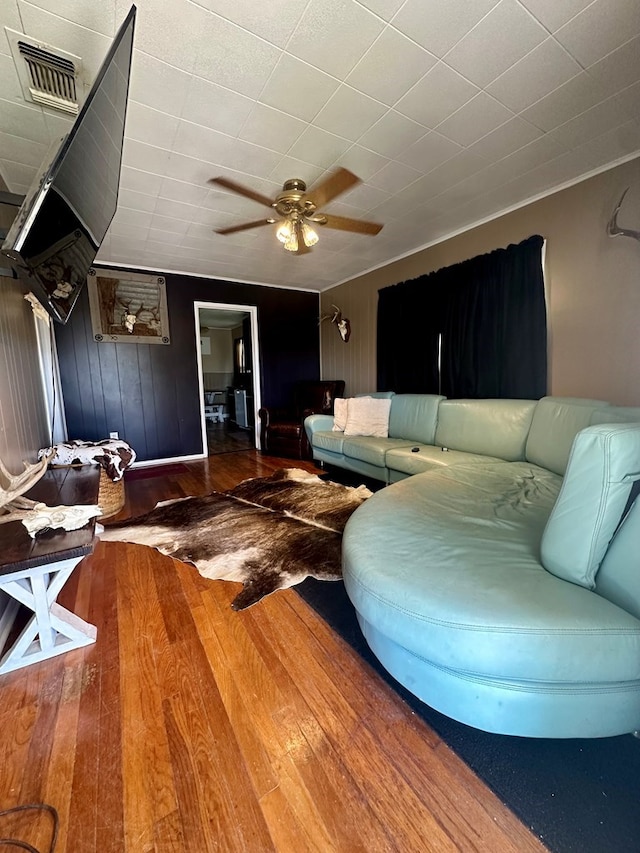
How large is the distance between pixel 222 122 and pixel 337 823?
2874 millimetres

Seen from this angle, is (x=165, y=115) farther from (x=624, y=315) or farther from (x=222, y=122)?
(x=624, y=315)

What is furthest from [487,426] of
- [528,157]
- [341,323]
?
[341,323]

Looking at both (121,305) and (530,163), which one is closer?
(530,163)

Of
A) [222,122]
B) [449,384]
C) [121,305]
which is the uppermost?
[222,122]

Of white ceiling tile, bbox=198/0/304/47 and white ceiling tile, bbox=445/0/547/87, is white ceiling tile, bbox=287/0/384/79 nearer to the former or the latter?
white ceiling tile, bbox=198/0/304/47

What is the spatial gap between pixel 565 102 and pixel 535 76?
1.00ft

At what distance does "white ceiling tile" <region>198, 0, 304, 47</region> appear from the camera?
1.25 metres

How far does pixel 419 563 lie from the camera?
1136 millimetres

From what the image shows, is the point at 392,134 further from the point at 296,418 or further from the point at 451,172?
the point at 296,418

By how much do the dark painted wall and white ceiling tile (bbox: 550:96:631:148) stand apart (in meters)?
3.83

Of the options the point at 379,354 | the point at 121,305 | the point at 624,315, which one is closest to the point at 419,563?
the point at 624,315

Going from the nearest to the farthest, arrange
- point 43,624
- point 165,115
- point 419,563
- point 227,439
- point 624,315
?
point 419,563
point 43,624
point 165,115
point 624,315
point 227,439

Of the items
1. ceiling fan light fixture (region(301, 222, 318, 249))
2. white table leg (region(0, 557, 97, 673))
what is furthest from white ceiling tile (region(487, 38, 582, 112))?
white table leg (region(0, 557, 97, 673))

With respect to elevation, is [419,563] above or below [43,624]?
above
